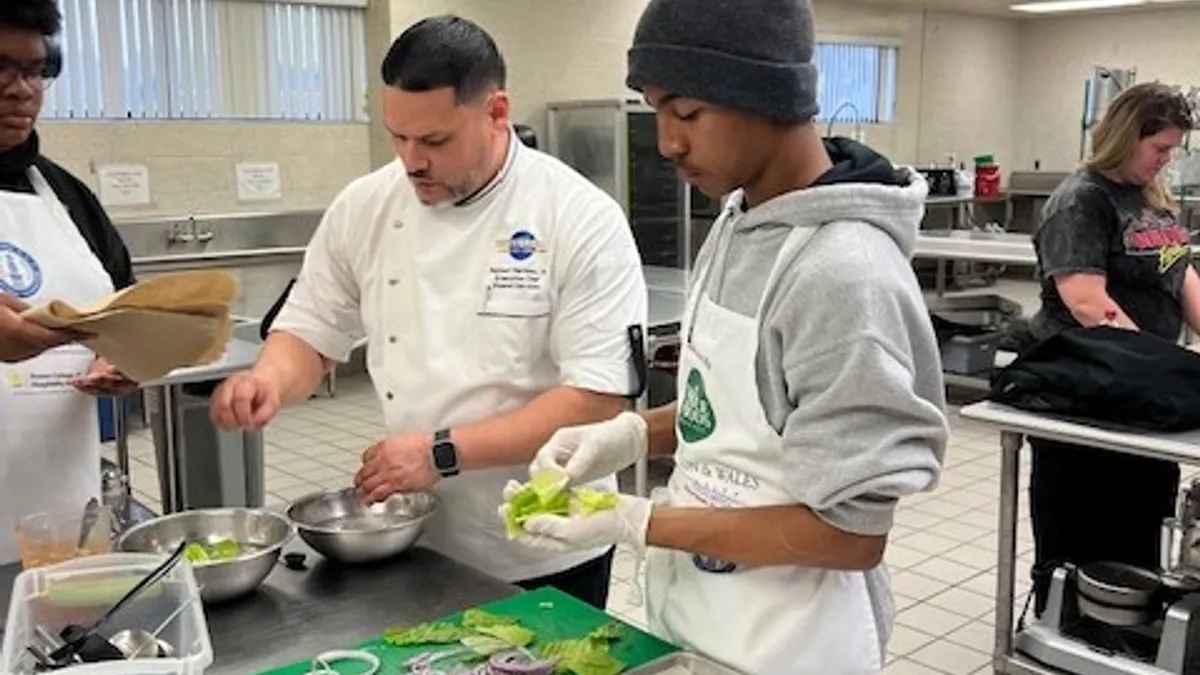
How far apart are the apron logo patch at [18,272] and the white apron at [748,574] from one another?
1.15 metres

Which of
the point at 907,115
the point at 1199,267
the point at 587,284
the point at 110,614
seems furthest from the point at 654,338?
the point at 907,115

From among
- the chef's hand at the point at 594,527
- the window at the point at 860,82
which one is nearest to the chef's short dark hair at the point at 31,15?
the chef's hand at the point at 594,527

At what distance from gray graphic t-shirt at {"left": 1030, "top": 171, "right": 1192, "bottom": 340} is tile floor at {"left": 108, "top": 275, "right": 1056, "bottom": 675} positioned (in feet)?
2.61

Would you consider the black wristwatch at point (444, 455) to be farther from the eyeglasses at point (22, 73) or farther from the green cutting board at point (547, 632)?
the eyeglasses at point (22, 73)

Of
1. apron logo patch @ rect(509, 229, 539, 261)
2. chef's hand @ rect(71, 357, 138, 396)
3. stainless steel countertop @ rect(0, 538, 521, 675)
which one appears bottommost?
stainless steel countertop @ rect(0, 538, 521, 675)

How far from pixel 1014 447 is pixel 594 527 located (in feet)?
5.80

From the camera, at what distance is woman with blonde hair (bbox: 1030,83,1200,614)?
298 cm

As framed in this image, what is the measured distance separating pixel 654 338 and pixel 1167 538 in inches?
67.0

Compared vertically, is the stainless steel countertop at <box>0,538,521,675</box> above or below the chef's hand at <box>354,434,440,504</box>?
below

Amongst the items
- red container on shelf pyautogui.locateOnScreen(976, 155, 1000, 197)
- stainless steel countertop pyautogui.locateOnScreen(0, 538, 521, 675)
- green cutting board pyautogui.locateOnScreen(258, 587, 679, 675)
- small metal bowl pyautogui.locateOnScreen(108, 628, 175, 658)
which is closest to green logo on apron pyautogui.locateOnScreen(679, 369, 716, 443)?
green cutting board pyautogui.locateOnScreen(258, 587, 679, 675)

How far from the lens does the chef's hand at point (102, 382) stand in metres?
1.81

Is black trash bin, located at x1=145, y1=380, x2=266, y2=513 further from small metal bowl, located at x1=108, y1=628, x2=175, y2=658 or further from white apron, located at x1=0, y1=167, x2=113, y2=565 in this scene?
small metal bowl, located at x1=108, y1=628, x2=175, y2=658

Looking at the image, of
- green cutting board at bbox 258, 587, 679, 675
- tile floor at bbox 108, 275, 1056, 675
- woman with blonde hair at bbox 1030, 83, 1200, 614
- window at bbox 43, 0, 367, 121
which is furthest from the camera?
window at bbox 43, 0, 367, 121

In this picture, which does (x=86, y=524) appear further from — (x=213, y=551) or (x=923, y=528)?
(x=923, y=528)
